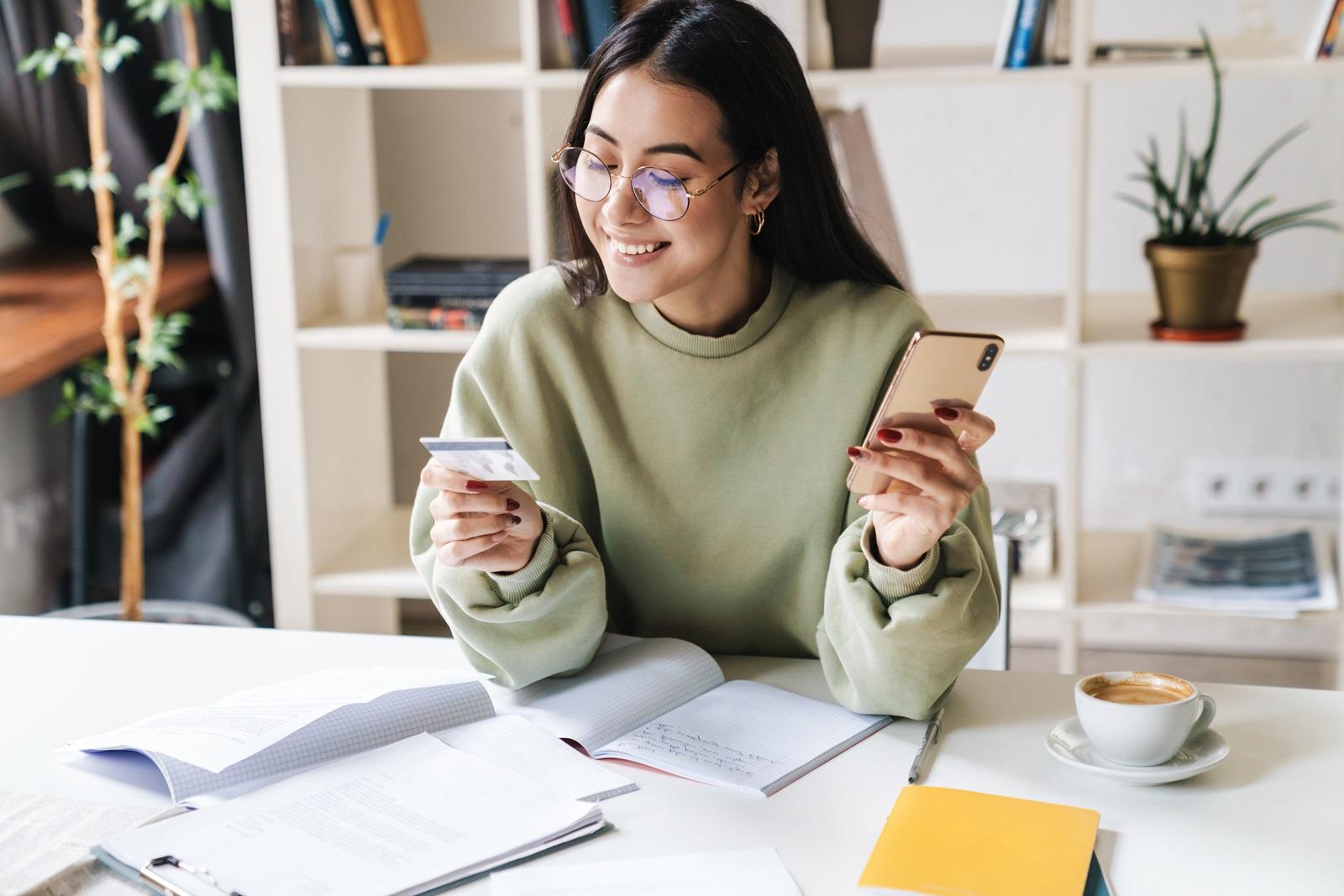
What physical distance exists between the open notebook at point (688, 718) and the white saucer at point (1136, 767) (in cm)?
14

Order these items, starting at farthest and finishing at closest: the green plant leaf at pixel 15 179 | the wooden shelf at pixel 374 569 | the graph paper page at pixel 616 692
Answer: the green plant leaf at pixel 15 179 < the wooden shelf at pixel 374 569 < the graph paper page at pixel 616 692

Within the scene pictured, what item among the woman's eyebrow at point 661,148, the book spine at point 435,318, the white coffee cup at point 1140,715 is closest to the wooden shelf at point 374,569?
the book spine at point 435,318

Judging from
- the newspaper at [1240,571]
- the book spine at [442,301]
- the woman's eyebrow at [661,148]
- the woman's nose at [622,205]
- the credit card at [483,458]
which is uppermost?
the woman's eyebrow at [661,148]

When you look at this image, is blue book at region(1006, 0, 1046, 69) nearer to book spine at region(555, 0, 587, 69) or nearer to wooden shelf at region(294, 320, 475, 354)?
book spine at region(555, 0, 587, 69)

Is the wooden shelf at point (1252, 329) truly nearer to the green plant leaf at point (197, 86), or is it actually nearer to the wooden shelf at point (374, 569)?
the wooden shelf at point (374, 569)

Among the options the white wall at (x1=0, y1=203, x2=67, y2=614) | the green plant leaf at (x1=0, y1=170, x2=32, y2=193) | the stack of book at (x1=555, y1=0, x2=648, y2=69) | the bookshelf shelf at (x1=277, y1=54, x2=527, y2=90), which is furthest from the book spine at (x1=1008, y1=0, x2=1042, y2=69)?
the white wall at (x1=0, y1=203, x2=67, y2=614)

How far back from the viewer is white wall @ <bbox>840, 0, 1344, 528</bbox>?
2.66 meters

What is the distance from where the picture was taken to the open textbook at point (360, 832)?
915mm

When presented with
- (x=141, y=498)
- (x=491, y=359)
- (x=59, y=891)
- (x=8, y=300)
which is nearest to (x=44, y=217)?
(x=8, y=300)

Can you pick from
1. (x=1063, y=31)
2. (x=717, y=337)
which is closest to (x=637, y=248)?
(x=717, y=337)

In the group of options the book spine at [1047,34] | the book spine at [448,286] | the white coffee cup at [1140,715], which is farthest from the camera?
the book spine at [448,286]

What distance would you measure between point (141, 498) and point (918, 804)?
221 cm

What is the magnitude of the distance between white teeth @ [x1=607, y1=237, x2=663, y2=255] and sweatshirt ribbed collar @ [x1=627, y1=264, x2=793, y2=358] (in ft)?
0.38

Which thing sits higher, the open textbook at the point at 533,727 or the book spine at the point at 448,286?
the book spine at the point at 448,286
